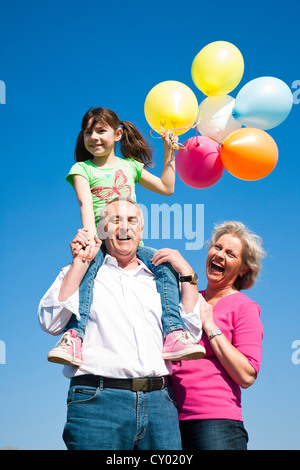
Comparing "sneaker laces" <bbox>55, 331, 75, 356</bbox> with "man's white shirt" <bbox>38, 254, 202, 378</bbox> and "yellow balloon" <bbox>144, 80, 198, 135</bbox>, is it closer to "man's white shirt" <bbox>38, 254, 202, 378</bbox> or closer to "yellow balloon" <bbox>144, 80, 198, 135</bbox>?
"man's white shirt" <bbox>38, 254, 202, 378</bbox>

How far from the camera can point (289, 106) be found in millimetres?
4992

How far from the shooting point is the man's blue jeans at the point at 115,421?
3.02m

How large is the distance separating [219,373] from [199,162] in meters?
2.09

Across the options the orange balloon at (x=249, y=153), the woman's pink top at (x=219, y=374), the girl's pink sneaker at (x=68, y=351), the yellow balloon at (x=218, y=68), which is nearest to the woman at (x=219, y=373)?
the woman's pink top at (x=219, y=374)

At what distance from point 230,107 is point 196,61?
572 mm

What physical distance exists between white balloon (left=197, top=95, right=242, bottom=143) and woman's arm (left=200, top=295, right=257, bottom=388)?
6.91 feet

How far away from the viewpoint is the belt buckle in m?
3.15

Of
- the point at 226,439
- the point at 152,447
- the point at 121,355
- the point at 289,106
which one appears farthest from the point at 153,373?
the point at 289,106

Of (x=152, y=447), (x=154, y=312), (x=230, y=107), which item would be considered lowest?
(x=152, y=447)

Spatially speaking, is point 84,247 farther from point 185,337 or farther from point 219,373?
point 219,373

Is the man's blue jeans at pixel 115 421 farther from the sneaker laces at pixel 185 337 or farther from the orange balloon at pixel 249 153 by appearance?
the orange balloon at pixel 249 153

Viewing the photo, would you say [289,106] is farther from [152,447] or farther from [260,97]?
[152,447]

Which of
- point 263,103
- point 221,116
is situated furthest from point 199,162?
point 263,103

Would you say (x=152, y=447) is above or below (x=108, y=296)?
below
